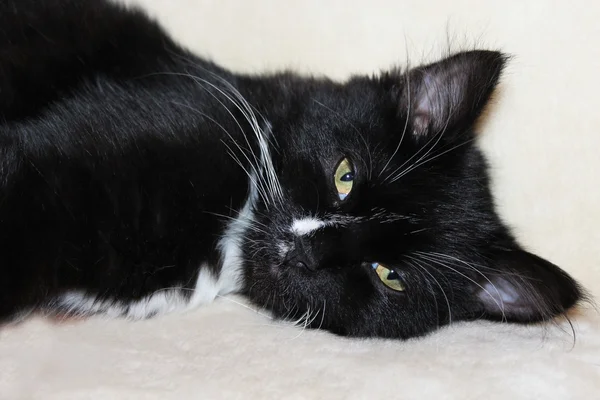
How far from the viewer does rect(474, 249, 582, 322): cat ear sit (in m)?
1.56

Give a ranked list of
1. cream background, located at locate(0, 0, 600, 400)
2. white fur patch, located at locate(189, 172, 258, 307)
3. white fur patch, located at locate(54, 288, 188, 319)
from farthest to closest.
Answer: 1. white fur patch, located at locate(189, 172, 258, 307)
2. white fur patch, located at locate(54, 288, 188, 319)
3. cream background, located at locate(0, 0, 600, 400)

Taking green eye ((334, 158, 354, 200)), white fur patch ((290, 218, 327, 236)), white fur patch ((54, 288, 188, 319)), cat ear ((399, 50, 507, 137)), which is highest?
cat ear ((399, 50, 507, 137))

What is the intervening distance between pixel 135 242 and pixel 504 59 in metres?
1.04

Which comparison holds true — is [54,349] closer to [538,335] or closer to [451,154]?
[451,154]

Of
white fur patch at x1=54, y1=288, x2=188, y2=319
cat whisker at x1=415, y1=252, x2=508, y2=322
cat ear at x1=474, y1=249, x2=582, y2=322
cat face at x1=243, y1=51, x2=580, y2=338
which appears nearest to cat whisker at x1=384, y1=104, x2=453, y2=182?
cat face at x1=243, y1=51, x2=580, y2=338

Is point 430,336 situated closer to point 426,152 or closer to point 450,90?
point 426,152

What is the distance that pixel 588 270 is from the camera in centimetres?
195

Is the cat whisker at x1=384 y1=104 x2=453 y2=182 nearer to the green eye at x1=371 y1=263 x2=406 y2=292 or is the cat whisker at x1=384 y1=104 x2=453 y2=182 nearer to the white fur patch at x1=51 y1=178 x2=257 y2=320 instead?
the green eye at x1=371 y1=263 x2=406 y2=292

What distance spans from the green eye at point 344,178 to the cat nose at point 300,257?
160 millimetres

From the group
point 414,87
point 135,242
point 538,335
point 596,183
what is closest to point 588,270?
point 596,183

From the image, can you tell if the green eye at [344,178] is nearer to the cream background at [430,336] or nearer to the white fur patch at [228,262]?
the white fur patch at [228,262]

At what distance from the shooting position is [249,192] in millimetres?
1662

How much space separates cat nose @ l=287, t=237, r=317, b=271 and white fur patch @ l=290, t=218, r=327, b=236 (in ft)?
0.06

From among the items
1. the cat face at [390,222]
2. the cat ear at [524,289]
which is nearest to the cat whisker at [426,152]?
the cat face at [390,222]
